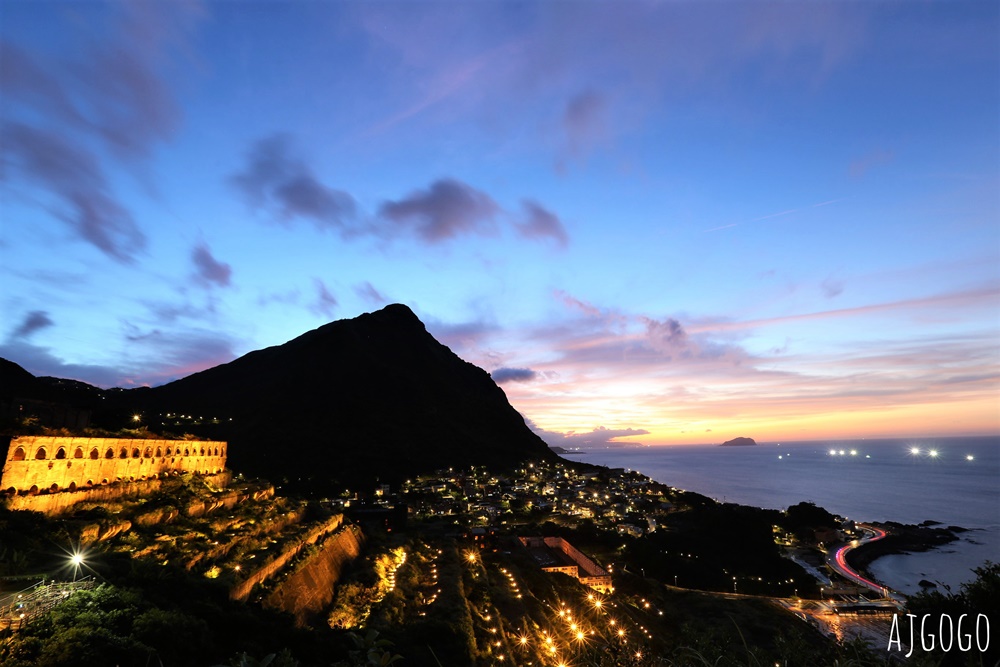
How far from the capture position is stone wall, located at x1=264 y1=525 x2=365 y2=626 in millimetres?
22031

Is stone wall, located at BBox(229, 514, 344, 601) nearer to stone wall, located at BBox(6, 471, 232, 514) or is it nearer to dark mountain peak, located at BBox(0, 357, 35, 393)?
stone wall, located at BBox(6, 471, 232, 514)

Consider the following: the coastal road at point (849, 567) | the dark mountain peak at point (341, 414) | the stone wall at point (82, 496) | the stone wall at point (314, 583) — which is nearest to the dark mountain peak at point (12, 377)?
the dark mountain peak at point (341, 414)

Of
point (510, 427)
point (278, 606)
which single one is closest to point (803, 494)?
point (510, 427)

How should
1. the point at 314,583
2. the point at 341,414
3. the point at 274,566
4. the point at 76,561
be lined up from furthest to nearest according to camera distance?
the point at 341,414 → the point at 314,583 → the point at 274,566 → the point at 76,561

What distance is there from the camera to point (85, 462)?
2391 cm

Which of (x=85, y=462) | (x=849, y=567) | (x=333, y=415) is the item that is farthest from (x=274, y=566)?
(x=333, y=415)

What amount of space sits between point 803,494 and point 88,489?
193 m

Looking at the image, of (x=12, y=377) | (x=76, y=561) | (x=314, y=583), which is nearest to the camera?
(x=76, y=561)

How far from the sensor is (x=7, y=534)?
55.5 ft

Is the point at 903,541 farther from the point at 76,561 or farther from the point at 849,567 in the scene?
the point at 76,561

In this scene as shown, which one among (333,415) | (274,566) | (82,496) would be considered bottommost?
(274,566)

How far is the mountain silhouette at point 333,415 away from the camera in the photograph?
113438 mm

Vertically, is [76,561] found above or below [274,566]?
above

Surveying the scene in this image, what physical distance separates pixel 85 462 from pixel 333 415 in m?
125
